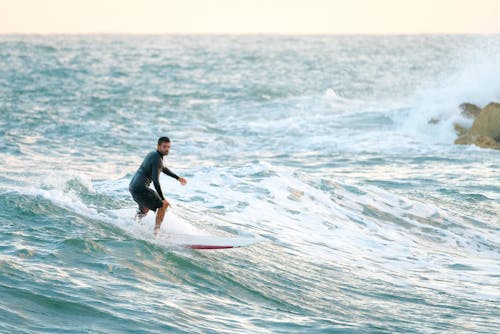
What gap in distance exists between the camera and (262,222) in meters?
15.1

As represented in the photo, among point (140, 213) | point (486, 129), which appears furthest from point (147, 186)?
point (486, 129)

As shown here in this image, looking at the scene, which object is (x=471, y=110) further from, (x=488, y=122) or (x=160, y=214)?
(x=160, y=214)

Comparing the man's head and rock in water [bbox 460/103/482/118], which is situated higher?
rock in water [bbox 460/103/482/118]

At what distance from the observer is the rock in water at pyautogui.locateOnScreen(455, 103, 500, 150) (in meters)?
24.3

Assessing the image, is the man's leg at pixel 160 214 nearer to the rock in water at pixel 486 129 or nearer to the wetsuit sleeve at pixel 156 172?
the wetsuit sleeve at pixel 156 172

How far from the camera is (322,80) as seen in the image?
5494cm

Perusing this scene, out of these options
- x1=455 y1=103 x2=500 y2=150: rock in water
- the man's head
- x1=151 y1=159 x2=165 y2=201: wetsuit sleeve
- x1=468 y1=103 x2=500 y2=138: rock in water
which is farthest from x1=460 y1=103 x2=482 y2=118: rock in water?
x1=151 y1=159 x2=165 y2=201: wetsuit sleeve

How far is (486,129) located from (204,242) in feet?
51.1

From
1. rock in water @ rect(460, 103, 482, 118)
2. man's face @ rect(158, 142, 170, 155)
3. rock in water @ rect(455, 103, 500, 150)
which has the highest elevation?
rock in water @ rect(460, 103, 482, 118)

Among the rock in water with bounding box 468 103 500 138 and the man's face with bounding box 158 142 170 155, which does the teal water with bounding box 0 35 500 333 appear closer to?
the rock in water with bounding box 468 103 500 138

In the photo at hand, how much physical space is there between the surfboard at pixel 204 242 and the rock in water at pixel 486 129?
14672 mm

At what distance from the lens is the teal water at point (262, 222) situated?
31.6 ft

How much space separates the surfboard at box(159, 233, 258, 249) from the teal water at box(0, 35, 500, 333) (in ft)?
0.54

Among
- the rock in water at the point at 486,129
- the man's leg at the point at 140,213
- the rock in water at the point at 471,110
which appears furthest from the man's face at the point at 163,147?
the rock in water at the point at 471,110
